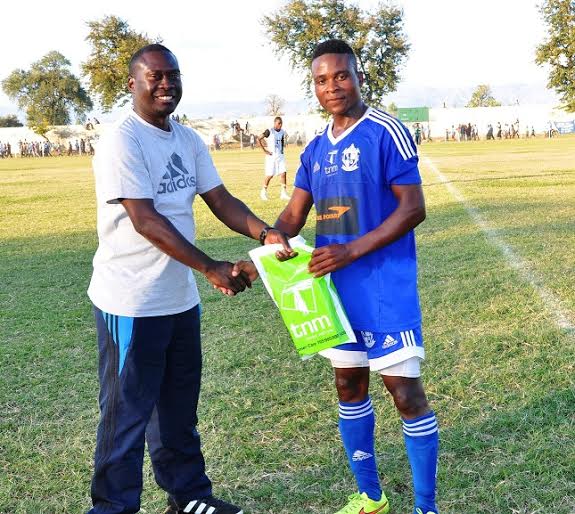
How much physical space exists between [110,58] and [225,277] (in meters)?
56.8

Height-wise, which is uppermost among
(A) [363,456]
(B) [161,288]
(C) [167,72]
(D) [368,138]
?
(C) [167,72]

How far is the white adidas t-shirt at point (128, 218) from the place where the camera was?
9.57ft

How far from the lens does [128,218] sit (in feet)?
9.94

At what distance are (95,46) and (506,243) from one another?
52.8 m

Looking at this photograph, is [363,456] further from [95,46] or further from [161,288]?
[95,46]

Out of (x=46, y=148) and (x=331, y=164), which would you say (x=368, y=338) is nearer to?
(x=331, y=164)

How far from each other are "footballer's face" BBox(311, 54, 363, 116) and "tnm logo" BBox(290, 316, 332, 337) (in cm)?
83

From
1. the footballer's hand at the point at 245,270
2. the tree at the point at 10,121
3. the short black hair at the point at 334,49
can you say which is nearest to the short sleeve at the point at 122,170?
the footballer's hand at the point at 245,270

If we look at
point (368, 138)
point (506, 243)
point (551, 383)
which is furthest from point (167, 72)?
Result: point (506, 243)

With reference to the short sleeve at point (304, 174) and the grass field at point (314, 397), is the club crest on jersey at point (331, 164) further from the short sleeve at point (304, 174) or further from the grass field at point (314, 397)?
the grass field at point (314, 397)

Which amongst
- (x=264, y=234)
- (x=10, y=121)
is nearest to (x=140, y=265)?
(x=264, y=234)

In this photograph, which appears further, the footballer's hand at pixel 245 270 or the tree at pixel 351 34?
the tree at pixel 351 34

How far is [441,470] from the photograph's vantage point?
3623mm

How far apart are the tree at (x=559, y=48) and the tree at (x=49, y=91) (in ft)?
206
